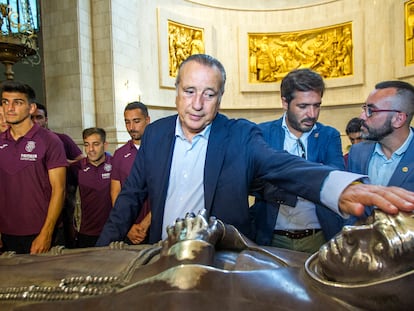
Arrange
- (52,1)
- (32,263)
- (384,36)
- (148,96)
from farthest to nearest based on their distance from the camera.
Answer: (384,36) < (148,96) < (52,1) < (32,263)

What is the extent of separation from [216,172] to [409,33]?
9.16 m

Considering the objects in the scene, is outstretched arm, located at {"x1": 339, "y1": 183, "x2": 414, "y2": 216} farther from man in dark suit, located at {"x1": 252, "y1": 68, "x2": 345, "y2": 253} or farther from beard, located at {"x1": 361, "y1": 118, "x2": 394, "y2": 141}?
beard, located at {"x1": 361, "y1": 118, "x2": 394, "y2": 141}

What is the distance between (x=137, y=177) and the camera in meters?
1.98

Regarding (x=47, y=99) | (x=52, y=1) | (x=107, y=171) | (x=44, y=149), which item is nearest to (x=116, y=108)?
(x=47, y=99)

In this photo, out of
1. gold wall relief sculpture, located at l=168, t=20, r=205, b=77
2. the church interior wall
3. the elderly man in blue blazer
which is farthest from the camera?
gold wall relief sculpture, located at l=168, t=20, r=205, b=77

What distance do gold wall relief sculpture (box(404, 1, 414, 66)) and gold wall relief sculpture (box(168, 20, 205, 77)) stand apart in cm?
511

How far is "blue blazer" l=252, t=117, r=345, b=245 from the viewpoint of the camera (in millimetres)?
2170

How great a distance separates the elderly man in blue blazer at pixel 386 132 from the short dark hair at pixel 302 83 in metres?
0.33

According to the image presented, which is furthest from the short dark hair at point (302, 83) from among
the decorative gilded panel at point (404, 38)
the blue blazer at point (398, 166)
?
the decorative gilded panel at point (404, 38)

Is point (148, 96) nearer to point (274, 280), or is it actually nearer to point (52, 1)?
point (52, 1)

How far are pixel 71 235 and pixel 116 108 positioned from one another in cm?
407

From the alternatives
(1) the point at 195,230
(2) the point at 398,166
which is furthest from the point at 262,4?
(1) the point at 195,230

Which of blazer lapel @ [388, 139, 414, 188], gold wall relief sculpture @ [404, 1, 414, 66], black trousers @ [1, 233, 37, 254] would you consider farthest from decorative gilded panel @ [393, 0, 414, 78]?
black trousers @ [1, 233, 37, 254]

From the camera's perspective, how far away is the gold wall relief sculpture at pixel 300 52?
413 inches
